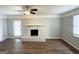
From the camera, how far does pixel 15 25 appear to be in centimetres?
1030

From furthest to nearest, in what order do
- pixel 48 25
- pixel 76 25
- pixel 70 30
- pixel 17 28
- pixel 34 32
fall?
pixel 17 28
pixel 48 25
pixel 34 32
pixel 70 30
pixel 76 25

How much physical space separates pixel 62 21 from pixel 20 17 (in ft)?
11.9

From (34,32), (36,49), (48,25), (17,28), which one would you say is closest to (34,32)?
(34,32)

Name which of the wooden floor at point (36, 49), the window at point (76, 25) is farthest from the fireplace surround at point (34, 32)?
the window at point (76, 25)

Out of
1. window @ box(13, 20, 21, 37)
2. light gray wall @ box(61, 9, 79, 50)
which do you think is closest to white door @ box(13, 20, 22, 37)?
window @ box(13, 20, 21, 37)

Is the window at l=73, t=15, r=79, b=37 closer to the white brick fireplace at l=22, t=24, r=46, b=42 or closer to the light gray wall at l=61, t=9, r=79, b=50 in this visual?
the light gray wall at l=61, t=9, r=79, b=50

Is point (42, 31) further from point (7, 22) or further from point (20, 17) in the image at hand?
point (7, 22)

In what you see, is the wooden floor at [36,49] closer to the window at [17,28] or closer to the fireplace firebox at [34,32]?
the fireplace firebox at [34,32]

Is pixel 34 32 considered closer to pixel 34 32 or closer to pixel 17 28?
pixel 34 32

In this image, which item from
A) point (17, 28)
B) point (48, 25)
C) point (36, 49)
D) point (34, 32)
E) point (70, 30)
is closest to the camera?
point (36, 49)

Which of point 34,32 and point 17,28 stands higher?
point 17,28
